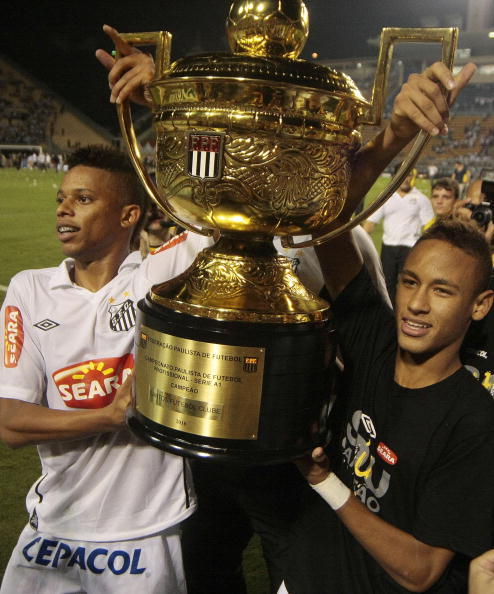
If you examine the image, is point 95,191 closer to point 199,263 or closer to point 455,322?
point 199,263

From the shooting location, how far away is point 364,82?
118ft

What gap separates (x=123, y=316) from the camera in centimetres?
153

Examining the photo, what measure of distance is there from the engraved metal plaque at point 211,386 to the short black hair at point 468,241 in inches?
20.6

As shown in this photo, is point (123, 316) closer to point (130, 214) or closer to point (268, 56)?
point (130, 214)

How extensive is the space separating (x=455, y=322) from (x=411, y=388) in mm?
159

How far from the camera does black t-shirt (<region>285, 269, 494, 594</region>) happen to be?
113cm

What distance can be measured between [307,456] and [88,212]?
84 centimetres

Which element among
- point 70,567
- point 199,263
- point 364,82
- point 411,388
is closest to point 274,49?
point 199,263

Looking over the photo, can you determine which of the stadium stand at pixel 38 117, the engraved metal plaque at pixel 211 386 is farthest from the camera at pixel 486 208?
the stadium stand at pixel 38 117

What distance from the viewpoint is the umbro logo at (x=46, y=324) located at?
1517 millimetres

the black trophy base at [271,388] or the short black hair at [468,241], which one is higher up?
the short black hair at [468,241]

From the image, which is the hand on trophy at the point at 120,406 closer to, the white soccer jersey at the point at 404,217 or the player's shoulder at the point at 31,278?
Result: the player's shoulder at the point at 31,278

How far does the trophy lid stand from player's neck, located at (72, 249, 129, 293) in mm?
751

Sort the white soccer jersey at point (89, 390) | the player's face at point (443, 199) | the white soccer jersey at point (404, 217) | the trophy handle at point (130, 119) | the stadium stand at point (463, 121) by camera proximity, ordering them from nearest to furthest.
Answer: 1. the trophy handle at point (130, 119)
2. the white soccer jersey at point (89, 390)
3. the player's face at point (443, 199)
4. the white soccer jersey at point (404, 217)
5. the stadium stand at point (463, 121)
